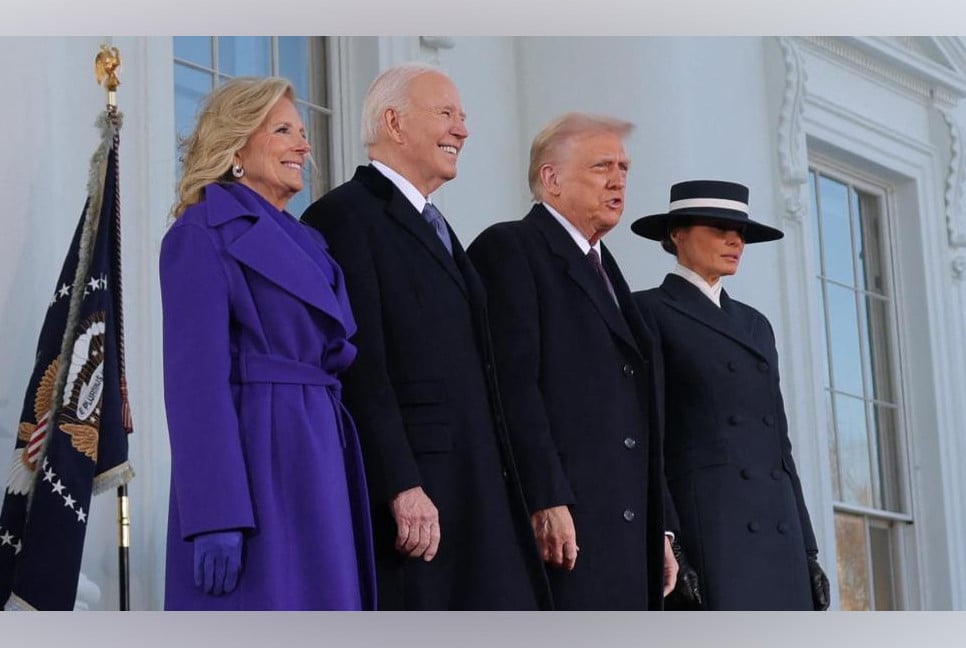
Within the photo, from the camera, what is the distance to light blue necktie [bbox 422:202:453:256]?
15.6 ft

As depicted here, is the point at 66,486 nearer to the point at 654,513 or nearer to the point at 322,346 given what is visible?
the point at 322,346

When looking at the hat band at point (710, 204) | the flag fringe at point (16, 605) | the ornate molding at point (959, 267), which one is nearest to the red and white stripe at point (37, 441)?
the flag fringe at point (16, 605)

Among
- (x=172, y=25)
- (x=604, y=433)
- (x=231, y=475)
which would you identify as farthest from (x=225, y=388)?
(x=172, y=25)

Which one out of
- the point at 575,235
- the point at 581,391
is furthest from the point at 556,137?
the point at 581,391

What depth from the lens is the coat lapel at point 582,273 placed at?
4.95m

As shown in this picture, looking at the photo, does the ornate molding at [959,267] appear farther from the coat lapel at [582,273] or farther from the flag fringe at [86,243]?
the flag fringe at [86,243]

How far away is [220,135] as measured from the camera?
180 inches

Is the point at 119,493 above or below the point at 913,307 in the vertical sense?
below

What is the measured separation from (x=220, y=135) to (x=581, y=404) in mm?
907

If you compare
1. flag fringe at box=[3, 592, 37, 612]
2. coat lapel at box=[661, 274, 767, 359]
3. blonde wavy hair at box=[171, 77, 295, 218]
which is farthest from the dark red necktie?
flag fringe at box=[3, 592, 37, 612]

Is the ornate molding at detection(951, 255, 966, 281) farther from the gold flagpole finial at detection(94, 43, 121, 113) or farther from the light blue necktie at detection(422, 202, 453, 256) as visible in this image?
the gold flagpole finial at detection(94, 43, 121, 113)

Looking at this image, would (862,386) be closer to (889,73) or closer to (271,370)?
(889,73)

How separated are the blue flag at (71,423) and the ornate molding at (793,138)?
1.97 metres

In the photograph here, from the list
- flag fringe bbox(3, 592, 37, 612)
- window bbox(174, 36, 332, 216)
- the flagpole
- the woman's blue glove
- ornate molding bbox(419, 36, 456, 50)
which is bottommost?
flag fringe bbox(3, 592, 37, 612)
